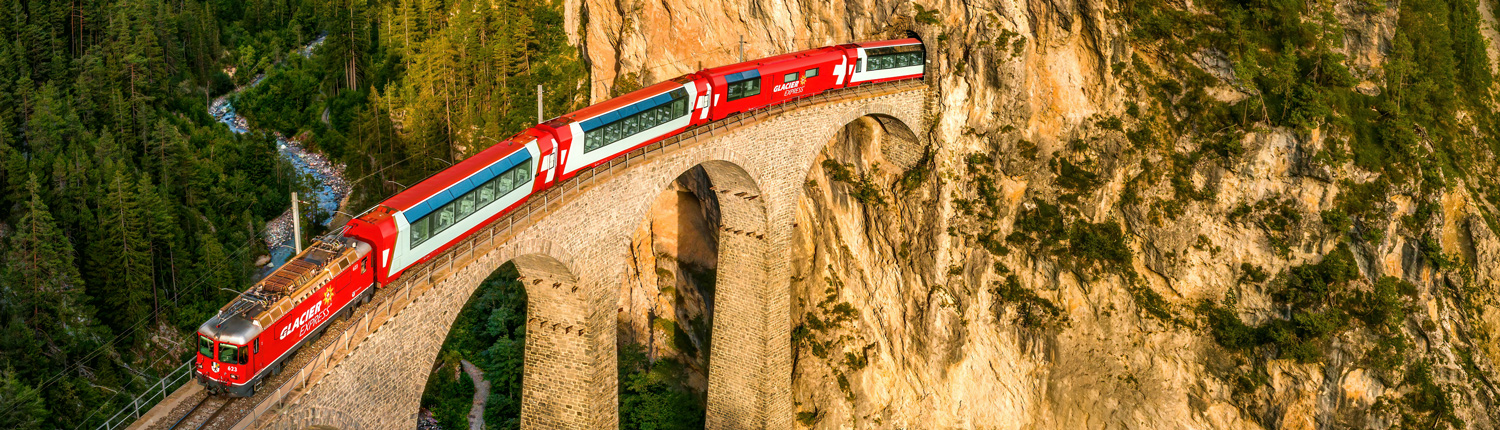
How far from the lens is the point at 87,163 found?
6144cm

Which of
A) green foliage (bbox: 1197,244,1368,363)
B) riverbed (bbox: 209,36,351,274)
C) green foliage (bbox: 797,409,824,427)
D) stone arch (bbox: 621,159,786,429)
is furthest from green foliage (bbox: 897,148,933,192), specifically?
riverbed (bbox: 209,36,351,274)

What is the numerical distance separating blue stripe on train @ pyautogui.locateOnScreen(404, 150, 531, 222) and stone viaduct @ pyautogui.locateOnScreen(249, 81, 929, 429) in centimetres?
133

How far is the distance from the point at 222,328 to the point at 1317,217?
1438 inches

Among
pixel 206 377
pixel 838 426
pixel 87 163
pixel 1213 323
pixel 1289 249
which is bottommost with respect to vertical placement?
pixel 838 426

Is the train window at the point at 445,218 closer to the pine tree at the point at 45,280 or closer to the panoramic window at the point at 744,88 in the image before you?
the panoramic window at the point at 744,88

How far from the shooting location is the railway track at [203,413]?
22.0m

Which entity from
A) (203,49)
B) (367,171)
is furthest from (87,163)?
(203,49)

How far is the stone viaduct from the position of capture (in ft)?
82.7

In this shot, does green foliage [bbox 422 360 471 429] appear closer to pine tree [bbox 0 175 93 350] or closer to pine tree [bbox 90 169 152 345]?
pine tree [bbox 90 169 152 345]

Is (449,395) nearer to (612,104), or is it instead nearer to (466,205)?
(612,104)

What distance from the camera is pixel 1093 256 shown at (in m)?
42.7

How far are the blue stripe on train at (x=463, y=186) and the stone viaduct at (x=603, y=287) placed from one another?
133cm

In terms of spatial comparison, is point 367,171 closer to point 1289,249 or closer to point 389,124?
point 389,124

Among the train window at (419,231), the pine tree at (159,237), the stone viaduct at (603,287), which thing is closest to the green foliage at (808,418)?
the stone viaduct at (603,287)
